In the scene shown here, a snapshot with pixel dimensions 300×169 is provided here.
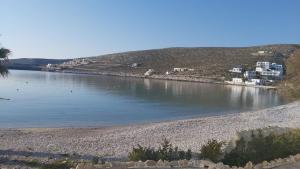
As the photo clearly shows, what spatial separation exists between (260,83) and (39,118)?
9850 centimetres

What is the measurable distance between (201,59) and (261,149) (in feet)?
538

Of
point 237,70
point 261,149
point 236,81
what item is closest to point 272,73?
point 237,70

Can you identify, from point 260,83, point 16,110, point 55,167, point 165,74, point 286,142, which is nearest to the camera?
point 55,167

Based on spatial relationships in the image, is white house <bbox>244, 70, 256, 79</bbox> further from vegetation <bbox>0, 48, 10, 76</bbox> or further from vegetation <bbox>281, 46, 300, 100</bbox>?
vegetation <bbox>0, 48, 10, 76</bbox>

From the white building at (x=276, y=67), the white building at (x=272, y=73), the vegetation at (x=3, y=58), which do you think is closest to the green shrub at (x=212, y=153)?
the vegetation at (x=3, y=58)

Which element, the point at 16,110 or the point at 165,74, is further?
the point at 165,74

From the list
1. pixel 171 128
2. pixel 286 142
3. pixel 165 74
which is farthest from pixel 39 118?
pixel 165 74

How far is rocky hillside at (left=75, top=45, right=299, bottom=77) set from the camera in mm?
159000

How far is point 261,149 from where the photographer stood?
12680 mm

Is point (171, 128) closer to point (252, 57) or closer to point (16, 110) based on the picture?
point (16, 110)

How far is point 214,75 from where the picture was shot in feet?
479

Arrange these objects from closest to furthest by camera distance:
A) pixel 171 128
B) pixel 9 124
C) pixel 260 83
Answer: pixel 171 128 → pixel 9 124 → pixel 260 83

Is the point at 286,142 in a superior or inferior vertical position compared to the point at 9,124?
superior

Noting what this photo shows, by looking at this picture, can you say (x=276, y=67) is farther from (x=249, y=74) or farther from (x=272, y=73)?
(x=249, y=74)
